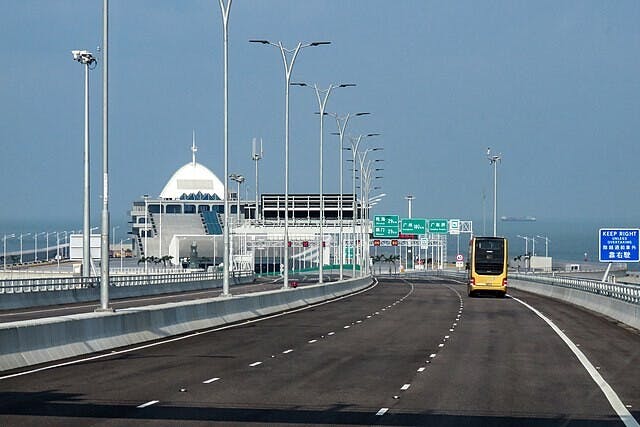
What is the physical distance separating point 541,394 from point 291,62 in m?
39.3

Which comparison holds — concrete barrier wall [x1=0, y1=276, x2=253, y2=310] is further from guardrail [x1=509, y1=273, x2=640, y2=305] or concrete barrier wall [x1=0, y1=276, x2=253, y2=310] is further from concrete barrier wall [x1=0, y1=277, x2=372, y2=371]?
guardrail [x1=509, y1=273, x2=640, y2=305]

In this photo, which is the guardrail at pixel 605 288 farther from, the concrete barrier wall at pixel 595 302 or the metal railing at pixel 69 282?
the metal railing at pixel 69 282

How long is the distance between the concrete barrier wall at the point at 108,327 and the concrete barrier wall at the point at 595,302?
1341cm

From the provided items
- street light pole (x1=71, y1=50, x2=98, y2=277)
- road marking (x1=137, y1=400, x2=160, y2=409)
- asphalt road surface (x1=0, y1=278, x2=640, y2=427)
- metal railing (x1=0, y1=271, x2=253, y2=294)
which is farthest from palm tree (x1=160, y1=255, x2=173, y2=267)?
road marking (x1=137, y1=400, x2=160, y2=409)

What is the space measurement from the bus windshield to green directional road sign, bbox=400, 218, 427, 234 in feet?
225

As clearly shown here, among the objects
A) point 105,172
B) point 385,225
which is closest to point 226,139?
point 105,172

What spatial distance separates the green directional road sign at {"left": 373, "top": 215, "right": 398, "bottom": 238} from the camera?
140250 mm

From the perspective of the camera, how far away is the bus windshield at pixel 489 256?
72.1 meters

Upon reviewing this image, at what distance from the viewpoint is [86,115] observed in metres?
59.7

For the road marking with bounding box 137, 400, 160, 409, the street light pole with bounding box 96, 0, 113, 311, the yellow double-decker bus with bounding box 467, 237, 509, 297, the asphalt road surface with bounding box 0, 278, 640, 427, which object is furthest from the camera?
the yellow double-decker bus with bounding box 467, 237, 509, 297

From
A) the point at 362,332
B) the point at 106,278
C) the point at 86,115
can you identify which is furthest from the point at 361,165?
the point at 106,278

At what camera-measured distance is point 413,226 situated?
473 feet

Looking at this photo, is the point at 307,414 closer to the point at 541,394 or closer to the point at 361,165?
the point at 541,394

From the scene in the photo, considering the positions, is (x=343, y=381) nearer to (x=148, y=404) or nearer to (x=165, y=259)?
(x=148, y=404)
